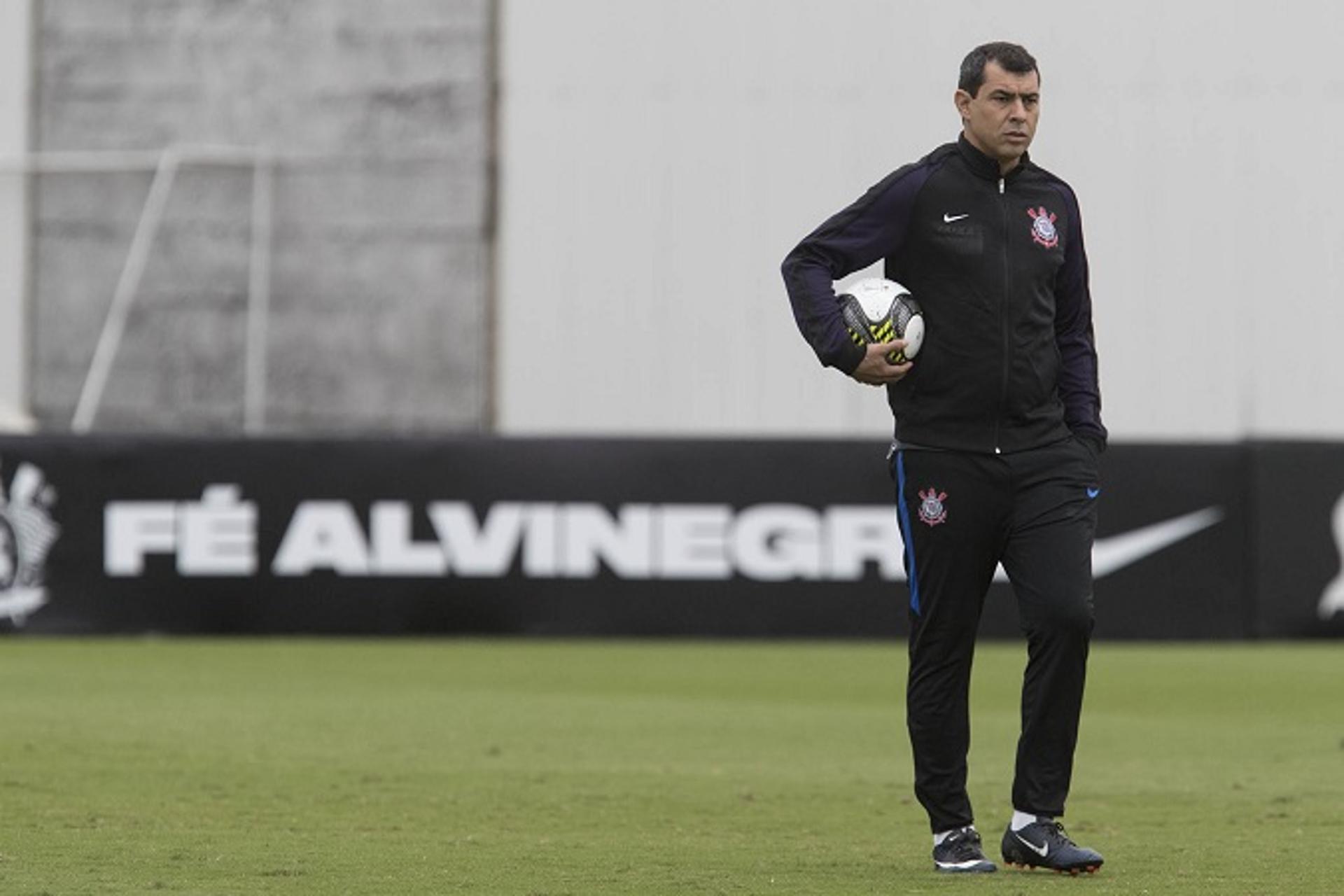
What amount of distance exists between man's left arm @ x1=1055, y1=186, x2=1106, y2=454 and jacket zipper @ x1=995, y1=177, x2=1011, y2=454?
0.20 m

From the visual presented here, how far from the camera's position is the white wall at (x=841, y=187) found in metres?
24.7

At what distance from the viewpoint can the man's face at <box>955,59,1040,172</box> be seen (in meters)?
7.46

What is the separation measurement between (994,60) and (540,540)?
12.2m

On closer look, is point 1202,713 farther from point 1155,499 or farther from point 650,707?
point 1155,499

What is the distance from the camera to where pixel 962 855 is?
752 cm

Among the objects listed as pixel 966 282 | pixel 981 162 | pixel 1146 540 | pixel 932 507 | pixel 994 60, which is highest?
pixel 994 60

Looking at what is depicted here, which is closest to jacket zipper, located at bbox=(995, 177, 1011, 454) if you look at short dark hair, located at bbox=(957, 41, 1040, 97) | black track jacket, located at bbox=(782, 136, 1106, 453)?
black track jacket, located at bbox=(782, 136, 1106, 453)

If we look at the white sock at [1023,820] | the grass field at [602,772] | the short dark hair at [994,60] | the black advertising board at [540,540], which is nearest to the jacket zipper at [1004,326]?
the short dark hair at [994,60]

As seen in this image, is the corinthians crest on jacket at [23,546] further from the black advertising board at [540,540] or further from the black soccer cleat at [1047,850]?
the black soccer cleat at [1047,850]

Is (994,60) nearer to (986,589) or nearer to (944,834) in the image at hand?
(986,589)

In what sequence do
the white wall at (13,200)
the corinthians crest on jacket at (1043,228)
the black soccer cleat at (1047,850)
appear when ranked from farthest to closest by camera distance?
the white wall at (13,200), the corinthians crest on jacket at (1043,228), the black soccer cleat at (1047,850)

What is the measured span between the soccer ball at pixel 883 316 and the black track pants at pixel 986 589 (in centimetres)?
33

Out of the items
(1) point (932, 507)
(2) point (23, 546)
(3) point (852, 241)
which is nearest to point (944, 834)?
(1) point (932, 507)

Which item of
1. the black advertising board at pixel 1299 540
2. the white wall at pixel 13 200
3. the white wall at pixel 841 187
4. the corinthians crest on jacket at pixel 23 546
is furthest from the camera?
the white wall at pixel 13 200
